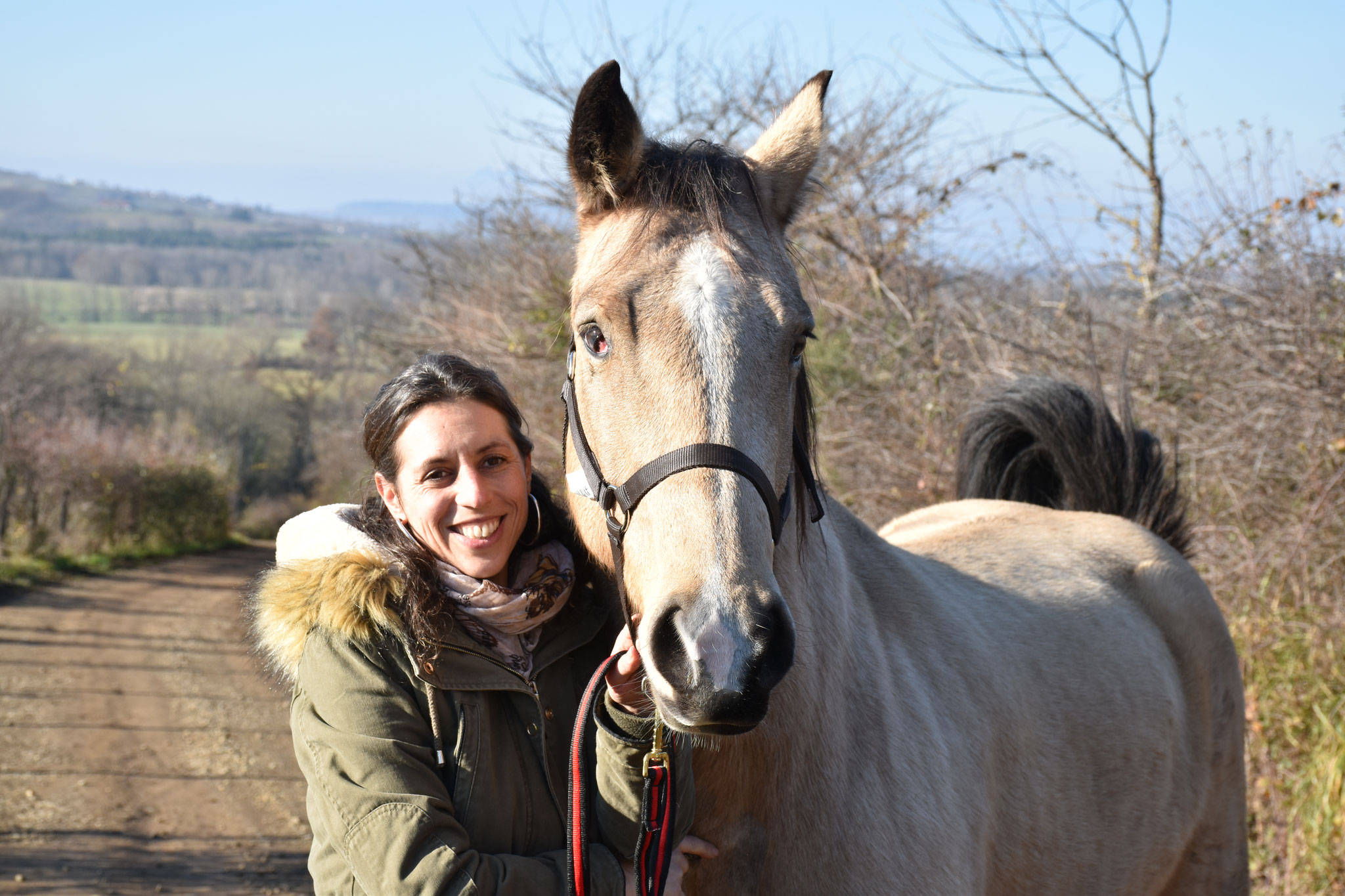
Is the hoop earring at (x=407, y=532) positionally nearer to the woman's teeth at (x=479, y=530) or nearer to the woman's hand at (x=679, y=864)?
the woman's teeth at (x=479, y=530)

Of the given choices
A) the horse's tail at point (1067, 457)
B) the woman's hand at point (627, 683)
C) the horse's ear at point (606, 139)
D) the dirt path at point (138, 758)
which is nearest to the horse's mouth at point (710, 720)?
the woman's hand at point (627, 683)

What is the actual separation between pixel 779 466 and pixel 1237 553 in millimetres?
4765

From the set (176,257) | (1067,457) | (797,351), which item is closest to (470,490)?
(797,351)

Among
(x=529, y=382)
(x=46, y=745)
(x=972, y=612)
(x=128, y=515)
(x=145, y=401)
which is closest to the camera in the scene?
(x=972, y=612)

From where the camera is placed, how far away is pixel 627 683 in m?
1.78

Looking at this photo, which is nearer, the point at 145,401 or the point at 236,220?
the point at 145,401

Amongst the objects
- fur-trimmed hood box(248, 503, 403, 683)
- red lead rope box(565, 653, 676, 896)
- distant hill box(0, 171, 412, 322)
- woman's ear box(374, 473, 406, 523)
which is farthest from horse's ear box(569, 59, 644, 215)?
distant hill box(0, 171, 412, 322)

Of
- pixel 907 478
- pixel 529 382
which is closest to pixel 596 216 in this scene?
pixel 907 478

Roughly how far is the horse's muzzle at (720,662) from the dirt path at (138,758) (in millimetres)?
4061

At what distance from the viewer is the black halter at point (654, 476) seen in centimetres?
167

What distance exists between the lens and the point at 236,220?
131 metres

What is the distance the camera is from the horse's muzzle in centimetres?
144

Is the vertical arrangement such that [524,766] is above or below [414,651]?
below

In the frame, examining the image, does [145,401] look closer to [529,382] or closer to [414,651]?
[529,382]
